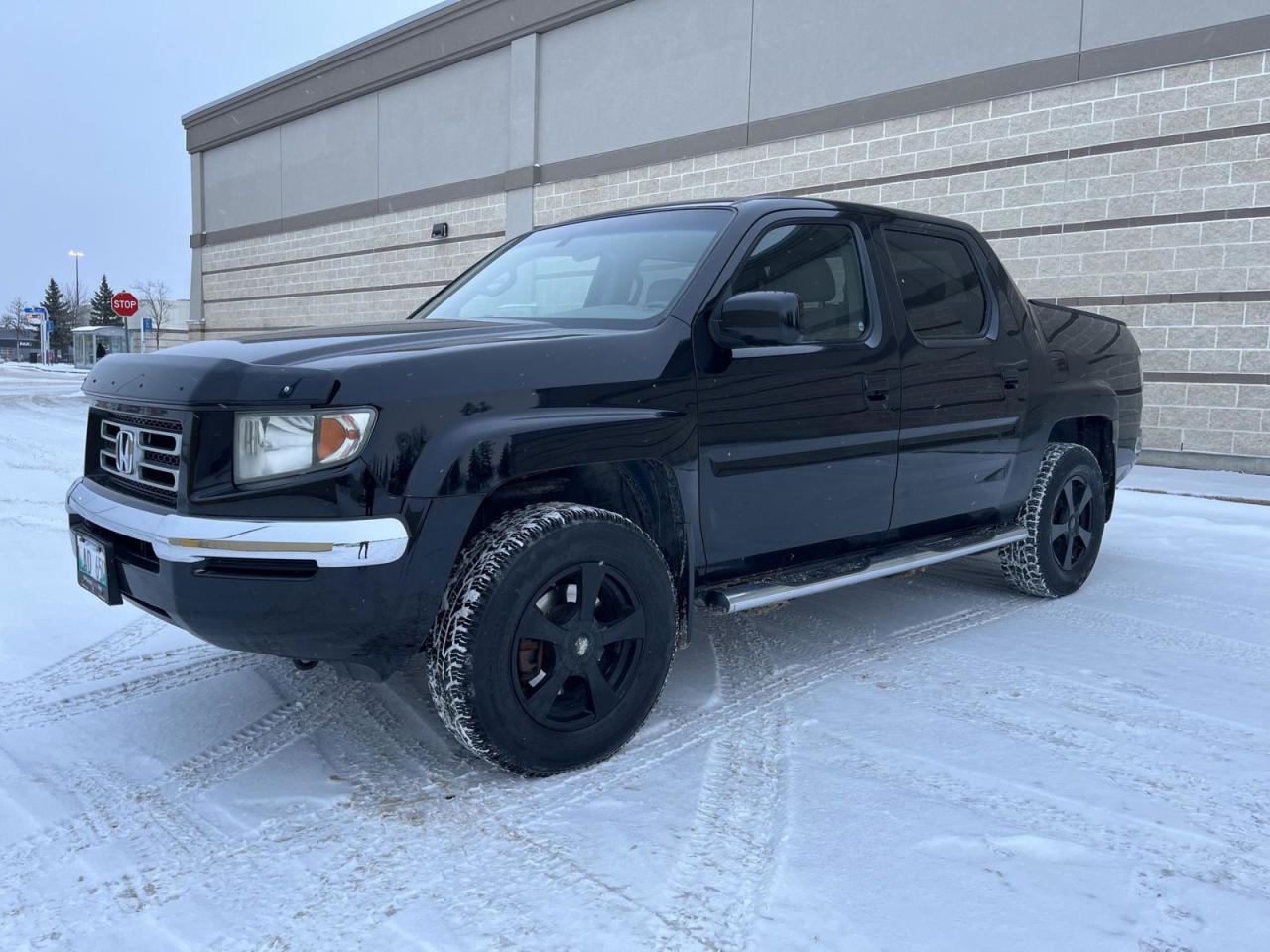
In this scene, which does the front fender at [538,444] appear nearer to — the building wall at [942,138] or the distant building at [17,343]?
the building wall at [942,138]

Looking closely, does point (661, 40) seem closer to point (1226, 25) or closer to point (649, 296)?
point (1226, 25)

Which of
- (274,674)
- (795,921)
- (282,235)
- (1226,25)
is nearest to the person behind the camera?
(795,921)

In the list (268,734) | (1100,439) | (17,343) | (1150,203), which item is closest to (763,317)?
(268,734)

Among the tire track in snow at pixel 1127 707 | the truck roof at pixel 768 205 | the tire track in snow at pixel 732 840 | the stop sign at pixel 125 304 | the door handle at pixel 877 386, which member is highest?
the stop sign at pixel 125 304

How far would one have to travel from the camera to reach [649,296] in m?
3.45

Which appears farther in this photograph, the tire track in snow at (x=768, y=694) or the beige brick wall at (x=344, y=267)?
the beige brick wall at (x=344, y=267)

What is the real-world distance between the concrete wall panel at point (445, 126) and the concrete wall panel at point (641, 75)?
1352 millimetres

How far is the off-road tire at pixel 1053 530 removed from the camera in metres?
4.83

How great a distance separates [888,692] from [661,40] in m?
13.2

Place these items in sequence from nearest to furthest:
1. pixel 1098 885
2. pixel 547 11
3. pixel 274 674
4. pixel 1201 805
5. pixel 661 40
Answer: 1. pixel 1098 885
2. pixel 1201 805
3. pixel 274 674
4. pixel 661 40
5. pixel 547 11

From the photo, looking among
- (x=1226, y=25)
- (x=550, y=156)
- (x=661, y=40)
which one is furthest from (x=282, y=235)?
(x=1226, y=25)

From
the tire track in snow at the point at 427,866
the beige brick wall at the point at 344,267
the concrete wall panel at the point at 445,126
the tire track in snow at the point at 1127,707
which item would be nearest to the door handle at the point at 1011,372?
the tire track in snow at the point at 1127,707

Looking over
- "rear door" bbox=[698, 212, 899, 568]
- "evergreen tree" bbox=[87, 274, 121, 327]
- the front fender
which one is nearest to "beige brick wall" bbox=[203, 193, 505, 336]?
"rear door" bbox=[698, 212, 899, 568]

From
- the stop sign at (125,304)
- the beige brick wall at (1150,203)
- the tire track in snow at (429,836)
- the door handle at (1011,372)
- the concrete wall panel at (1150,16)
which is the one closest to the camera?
the tire track in snow at (429,836)
